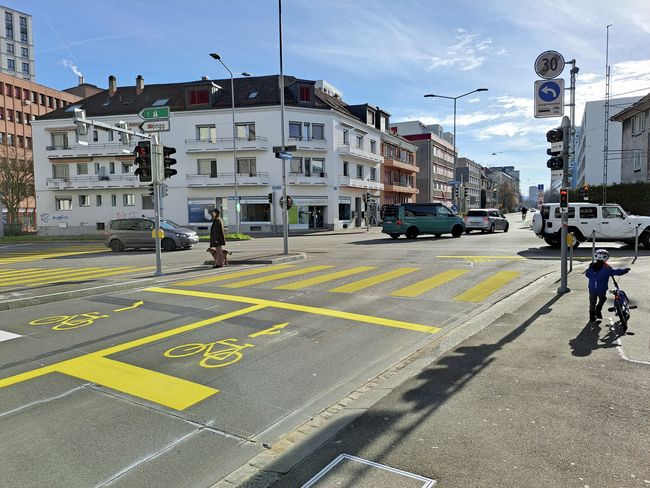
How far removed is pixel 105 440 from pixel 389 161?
56.7 metres

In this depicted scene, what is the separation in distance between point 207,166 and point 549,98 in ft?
130

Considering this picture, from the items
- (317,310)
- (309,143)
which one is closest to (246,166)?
(309,143)

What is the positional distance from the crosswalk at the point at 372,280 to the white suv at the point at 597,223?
696 centimetres

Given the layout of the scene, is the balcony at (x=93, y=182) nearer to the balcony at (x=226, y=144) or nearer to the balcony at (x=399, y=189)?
A: the balcony at (x=226, y=144)

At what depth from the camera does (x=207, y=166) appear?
45.3 meters

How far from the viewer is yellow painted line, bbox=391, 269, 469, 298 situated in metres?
10.1

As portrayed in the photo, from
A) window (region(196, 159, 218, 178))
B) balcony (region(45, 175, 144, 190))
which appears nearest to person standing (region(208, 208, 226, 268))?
window (region(196, 159, 218, 178))

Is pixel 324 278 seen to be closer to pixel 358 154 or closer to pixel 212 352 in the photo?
pixel 212 352

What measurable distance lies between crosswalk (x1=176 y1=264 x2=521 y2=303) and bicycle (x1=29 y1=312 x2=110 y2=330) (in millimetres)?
3559

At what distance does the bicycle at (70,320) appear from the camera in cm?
737

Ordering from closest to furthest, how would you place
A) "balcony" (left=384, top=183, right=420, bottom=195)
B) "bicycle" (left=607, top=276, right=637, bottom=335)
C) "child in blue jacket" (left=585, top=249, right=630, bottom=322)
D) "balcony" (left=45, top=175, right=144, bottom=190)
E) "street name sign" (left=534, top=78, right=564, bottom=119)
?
"bicycle" (left=607, top=276, right=637, bottom=335) → "child in blue jacket" (left=585, top=249, right=630, bottom=322) → "street name sign" (left=534, top=78, right=564, bottom=119) → "balcony" (left=45, top=175, right=144, bottom=190) → "balcony" (left=384, top=183, right=420, bottom=195)

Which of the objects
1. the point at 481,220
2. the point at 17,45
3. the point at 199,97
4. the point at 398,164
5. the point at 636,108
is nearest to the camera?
the point at 481,220

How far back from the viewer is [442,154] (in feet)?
287

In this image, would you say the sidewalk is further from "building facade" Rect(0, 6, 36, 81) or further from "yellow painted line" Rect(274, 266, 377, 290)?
"building facade" Rect(0, 6, 36, 81)
